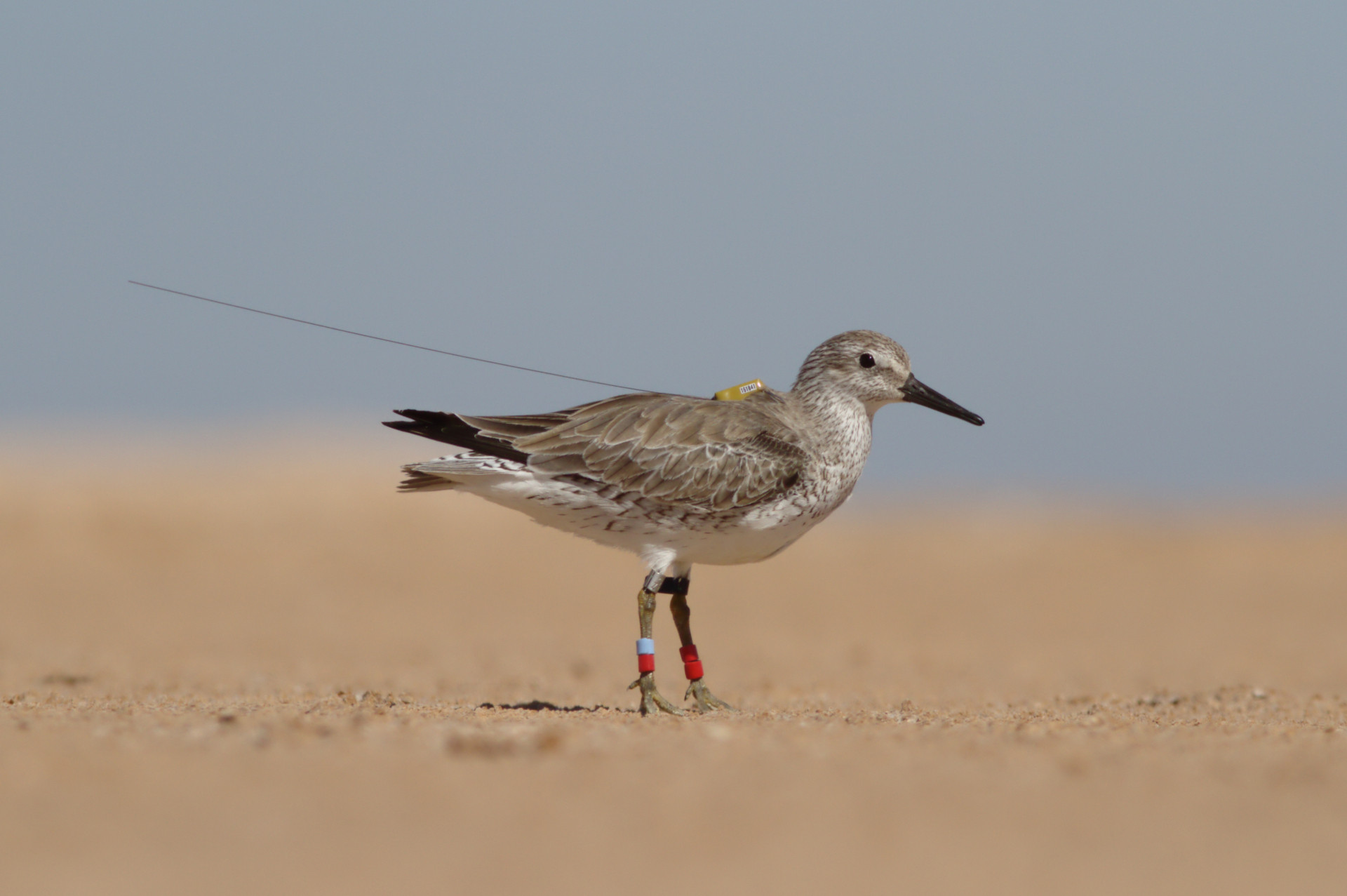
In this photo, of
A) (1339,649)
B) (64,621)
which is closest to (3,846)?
(64,621)

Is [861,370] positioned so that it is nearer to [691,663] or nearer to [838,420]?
[838,420]

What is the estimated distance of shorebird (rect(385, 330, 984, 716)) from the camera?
7520 millimetres

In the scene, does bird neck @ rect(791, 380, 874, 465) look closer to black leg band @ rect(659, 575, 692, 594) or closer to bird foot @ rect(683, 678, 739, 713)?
black leg band @ rect(659, 575, 692, 594)

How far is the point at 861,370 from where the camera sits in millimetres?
8312

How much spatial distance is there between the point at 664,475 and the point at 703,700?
1.42 m

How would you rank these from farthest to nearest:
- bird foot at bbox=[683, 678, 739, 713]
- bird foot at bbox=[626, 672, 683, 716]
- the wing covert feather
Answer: bird foot at bbox=[683, 678, 739, 713] < the wing covert feather < bird foot at bbox=[626, 672, 683, 716]

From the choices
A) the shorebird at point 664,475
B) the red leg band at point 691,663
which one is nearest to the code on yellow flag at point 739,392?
the shorebird at point 664,475

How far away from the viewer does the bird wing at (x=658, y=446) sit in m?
7.50

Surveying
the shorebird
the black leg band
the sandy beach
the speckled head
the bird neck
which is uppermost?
the speckled head

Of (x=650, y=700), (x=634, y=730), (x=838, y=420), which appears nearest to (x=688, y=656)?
(x=650, y=700)

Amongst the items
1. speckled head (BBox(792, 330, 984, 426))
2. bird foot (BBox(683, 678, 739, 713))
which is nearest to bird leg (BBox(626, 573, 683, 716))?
bird foot (BBox(683, 678, 739, 713))

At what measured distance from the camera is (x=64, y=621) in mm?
15656

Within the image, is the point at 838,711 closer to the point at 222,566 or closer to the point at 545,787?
→ the point at 545,787

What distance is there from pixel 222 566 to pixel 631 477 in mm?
15271
